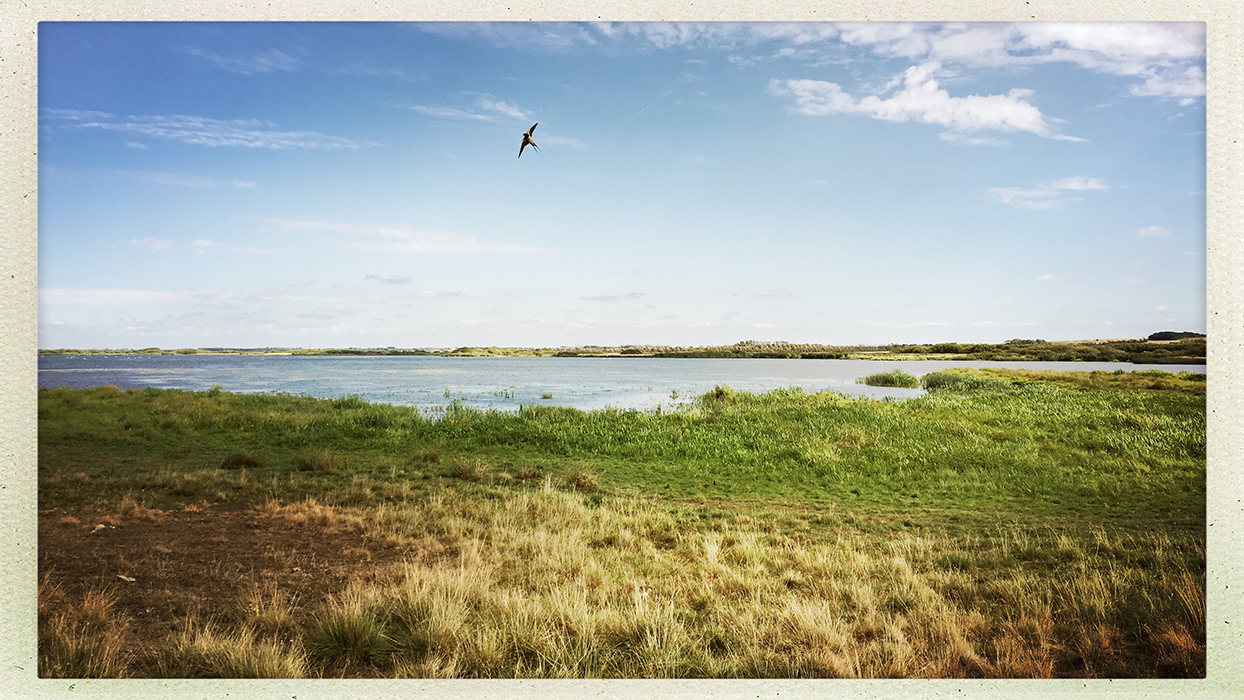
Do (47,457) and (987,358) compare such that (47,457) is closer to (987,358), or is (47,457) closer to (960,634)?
(960,634)

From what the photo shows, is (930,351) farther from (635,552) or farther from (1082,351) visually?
(635,552)

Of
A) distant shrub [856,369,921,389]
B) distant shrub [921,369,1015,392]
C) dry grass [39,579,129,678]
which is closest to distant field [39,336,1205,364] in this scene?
dry grass [39,579,129,678]

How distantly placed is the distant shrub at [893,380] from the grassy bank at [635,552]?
1020 centimetres

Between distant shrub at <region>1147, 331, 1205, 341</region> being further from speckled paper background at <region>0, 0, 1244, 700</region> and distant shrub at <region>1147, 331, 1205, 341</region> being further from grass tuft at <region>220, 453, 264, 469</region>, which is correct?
grass tuft at <region>220, 453, 264, 469</region>

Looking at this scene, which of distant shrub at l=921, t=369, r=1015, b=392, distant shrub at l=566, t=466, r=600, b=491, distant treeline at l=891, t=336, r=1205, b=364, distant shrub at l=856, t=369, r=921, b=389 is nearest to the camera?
distant treeline at l=891, t=336, r=1205, b=364

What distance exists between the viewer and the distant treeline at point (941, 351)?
4.02m

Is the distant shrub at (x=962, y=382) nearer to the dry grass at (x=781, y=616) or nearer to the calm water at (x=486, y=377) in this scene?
the calm water at (x=486, y=377)

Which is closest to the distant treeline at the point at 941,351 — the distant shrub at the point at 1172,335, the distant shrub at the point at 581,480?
the distant shrub at the point at 1172,335

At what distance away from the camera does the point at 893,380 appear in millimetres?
18938

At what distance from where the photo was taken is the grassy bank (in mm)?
2902

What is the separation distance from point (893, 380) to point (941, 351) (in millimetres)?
14052

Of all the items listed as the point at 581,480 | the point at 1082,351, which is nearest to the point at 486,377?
the point at 581,480

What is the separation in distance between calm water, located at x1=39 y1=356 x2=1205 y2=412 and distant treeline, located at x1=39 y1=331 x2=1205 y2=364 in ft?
0.44

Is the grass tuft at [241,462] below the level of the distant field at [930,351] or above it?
below
